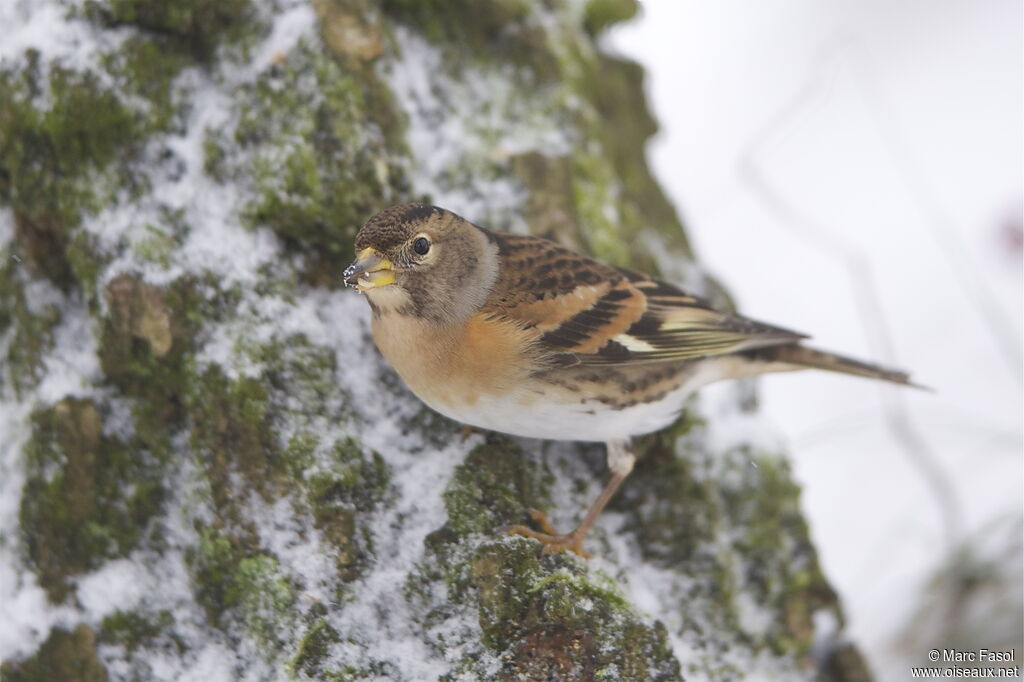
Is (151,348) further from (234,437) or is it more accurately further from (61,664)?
(61,664)

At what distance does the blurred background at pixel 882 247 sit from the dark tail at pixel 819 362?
0.53 metres

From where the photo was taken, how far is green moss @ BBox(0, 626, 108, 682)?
2889 millimetres

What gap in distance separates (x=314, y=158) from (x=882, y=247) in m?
4.70

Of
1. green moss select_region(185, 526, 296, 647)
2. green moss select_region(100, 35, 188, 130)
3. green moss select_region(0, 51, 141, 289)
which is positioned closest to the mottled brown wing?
green moss select_region(185, 526, 296, 647)

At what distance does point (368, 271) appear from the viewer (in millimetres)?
2791

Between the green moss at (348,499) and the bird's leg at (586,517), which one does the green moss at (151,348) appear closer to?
the green moss at (348,499)

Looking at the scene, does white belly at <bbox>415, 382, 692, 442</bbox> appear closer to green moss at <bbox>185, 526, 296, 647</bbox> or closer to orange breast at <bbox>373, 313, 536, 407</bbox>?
orange breast at <bbox>373, 313, 536, 407</bbox>

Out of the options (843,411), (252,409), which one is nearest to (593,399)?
(252,409)

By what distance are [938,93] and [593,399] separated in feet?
19.1

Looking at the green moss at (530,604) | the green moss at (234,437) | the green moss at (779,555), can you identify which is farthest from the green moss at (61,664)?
the green moss at (779,555)

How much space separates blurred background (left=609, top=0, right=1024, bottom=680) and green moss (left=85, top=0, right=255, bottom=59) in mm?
2123

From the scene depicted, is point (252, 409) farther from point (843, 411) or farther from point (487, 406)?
point (843, 411)

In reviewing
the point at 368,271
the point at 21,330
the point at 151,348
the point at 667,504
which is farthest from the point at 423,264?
the point at 21,330

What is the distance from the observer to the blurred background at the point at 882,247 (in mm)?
4762
